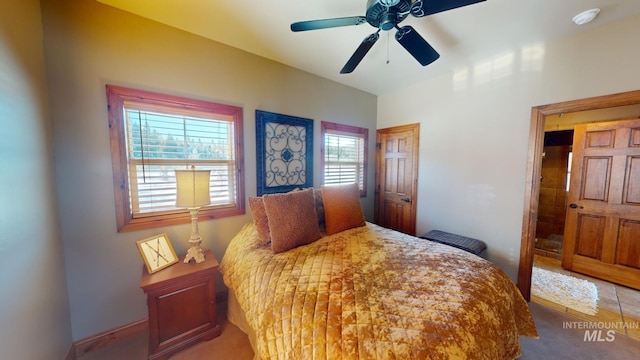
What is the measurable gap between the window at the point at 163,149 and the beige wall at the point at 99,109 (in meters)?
0.07

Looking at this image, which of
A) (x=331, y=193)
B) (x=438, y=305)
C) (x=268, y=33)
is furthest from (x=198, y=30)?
(x=438, y=305)

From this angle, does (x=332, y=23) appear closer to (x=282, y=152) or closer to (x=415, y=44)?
(x=415, y=44)

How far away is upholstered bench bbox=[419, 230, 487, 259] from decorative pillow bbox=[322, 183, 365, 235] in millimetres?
1051

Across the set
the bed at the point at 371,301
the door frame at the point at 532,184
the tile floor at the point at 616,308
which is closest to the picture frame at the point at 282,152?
the bed at the point at 371,301

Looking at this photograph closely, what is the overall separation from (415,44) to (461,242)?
7.18 feet

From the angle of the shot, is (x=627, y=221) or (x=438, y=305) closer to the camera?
(x=438, y=305)

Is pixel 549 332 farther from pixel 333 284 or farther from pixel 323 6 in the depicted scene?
pixel 323 6

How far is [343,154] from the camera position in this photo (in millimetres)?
3361

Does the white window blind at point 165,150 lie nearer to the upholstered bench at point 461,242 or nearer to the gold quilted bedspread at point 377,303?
the gold quilted bedspread at point 377,303

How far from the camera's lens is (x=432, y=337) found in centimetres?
91

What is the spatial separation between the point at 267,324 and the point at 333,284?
406 millimetres

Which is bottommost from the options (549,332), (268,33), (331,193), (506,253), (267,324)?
(549,332)

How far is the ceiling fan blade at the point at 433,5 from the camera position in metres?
1.20

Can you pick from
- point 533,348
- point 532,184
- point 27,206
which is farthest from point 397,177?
point 27,206
